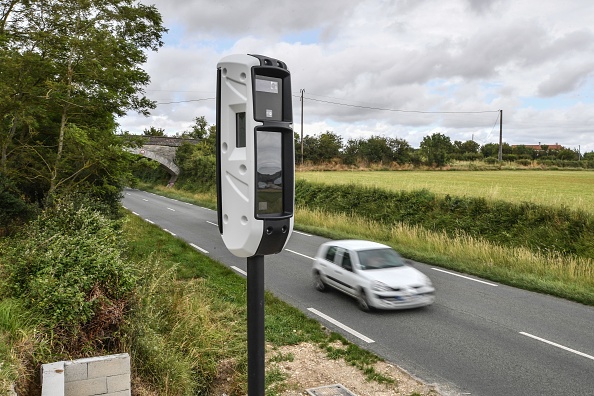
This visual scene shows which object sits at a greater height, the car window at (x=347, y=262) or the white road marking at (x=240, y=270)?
the car window at (x=347, y=262)

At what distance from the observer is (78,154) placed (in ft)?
45.5

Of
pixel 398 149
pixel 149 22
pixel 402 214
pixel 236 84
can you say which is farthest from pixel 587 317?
pixel 398 149

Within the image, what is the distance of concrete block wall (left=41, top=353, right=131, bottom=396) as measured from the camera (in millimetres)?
5184

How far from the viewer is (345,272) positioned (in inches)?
456

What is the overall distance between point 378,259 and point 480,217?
10494mm

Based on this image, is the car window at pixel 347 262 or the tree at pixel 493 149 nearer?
the car window at pixel 347 262

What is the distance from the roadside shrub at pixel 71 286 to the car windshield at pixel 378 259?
6.03 m

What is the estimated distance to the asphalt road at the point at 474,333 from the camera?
7.38 meters

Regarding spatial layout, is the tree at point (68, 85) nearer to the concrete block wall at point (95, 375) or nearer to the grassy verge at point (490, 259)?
the concrete block wall at point (95, 375)

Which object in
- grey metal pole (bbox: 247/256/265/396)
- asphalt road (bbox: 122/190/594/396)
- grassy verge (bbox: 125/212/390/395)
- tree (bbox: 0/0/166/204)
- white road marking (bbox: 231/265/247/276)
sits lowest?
asphalt road (bbox: 122/190/594/396)

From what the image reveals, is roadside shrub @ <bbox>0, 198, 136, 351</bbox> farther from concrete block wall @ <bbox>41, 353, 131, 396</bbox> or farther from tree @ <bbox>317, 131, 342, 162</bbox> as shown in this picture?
tree @ <bbox>317, 131, 342, 162</bbox>

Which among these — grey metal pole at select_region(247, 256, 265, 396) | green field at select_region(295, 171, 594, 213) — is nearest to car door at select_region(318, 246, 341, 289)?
grey metal pole at select_region(247, 256, 265, 396)

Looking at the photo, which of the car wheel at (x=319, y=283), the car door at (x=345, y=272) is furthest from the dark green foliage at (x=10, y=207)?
the car door at (x=345, y=272)

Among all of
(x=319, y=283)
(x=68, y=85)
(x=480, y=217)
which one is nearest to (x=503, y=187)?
(x=480, y=217)
